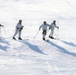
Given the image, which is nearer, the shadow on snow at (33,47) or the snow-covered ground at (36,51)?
the snow-covered ground at (36,51)

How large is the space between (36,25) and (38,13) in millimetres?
7877

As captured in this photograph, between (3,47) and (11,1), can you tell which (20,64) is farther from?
(11,1)

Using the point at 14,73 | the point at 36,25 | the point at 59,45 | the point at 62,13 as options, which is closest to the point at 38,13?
the point at 62,13

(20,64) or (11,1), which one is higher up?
(11,1)

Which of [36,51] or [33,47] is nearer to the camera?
[36,51]

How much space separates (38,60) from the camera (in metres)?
24.0

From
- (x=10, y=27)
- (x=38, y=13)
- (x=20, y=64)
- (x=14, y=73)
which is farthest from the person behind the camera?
(x=38, y=13)

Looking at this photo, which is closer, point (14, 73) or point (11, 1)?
point (14, 73)

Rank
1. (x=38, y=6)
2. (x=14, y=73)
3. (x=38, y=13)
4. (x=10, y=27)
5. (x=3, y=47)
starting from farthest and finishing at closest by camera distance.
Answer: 1. (x=38, y=6)
2. (x=38, y=13)
3. (x=10, y=27)
4. (x=3, y=47)
5. (x=14, y=73)

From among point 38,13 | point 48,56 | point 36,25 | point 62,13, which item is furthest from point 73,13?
point 48,56

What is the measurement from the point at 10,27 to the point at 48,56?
1407 centimetres

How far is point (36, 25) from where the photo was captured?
4025cm

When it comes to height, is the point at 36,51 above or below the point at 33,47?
below

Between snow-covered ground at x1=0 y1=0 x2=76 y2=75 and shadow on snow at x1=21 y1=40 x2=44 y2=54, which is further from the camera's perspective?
shadow on snow at x1=21 y1=40 x2=44 y2=54
